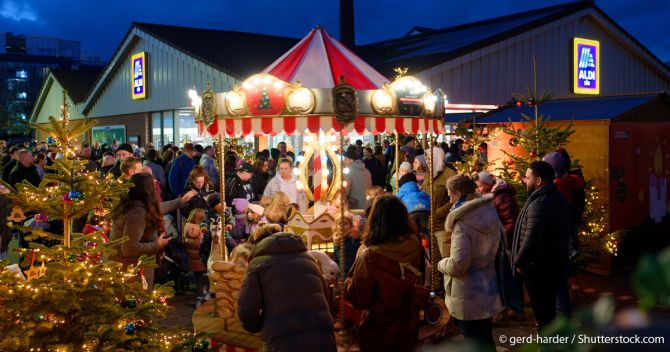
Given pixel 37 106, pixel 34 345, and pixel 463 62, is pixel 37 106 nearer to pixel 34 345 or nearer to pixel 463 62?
pixel 463 62

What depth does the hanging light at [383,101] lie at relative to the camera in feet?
23.9

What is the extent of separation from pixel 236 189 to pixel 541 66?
15646 mm

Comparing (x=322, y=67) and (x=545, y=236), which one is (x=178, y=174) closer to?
(x=322, y=67)

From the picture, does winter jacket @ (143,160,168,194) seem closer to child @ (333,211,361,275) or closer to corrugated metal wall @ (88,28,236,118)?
child @ (333,211,361,275)

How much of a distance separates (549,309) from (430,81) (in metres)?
14.2

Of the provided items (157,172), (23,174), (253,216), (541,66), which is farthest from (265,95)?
(541,66)

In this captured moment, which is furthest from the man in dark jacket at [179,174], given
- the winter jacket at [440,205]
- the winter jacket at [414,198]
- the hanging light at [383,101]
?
the hanging light at [383,101]

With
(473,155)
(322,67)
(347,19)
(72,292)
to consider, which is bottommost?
(72,292)

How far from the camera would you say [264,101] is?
23.7ft

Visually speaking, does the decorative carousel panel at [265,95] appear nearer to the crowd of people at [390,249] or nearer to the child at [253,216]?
the crowd of people at [390,249]

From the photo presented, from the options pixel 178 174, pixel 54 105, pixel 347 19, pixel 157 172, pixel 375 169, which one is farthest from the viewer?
pixel 54 105

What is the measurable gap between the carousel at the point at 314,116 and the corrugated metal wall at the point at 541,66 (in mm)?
11171

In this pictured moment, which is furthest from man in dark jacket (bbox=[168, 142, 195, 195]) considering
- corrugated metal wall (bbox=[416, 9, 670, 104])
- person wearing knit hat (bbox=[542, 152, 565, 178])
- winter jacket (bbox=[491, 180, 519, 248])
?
corrugated metal wall (bbox=[416, 9, 670, 104])

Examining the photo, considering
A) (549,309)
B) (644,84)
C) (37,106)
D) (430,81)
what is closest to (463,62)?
(430,81)
